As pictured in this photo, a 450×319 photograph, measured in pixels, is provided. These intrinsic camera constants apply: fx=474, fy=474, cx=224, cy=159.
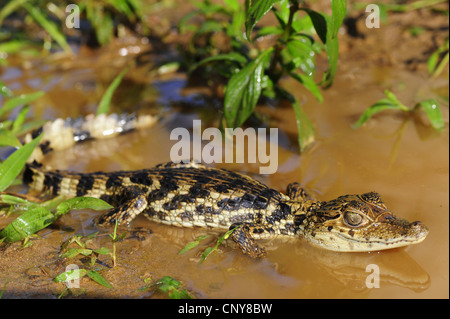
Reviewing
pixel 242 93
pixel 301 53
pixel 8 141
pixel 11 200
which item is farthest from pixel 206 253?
pixel 8 141

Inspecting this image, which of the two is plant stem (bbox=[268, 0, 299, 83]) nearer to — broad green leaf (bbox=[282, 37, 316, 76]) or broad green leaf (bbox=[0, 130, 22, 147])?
broad green leaf (bbox=[282, 37, 316, 76])

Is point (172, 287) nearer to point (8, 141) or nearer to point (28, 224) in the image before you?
point (28, 224)

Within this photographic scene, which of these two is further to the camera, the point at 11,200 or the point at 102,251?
the point at 11,200

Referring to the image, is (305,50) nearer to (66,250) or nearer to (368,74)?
(368,74)

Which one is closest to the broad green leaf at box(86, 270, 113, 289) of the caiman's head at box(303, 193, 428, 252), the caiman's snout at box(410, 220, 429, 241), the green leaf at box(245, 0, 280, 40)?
the caiman's head at box(303, 193, 428, 252)

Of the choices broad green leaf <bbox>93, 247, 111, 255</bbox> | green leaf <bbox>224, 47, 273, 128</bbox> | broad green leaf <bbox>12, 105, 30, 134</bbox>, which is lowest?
broad green leaf <bbox>93, 247, 111, 255</bbox>
